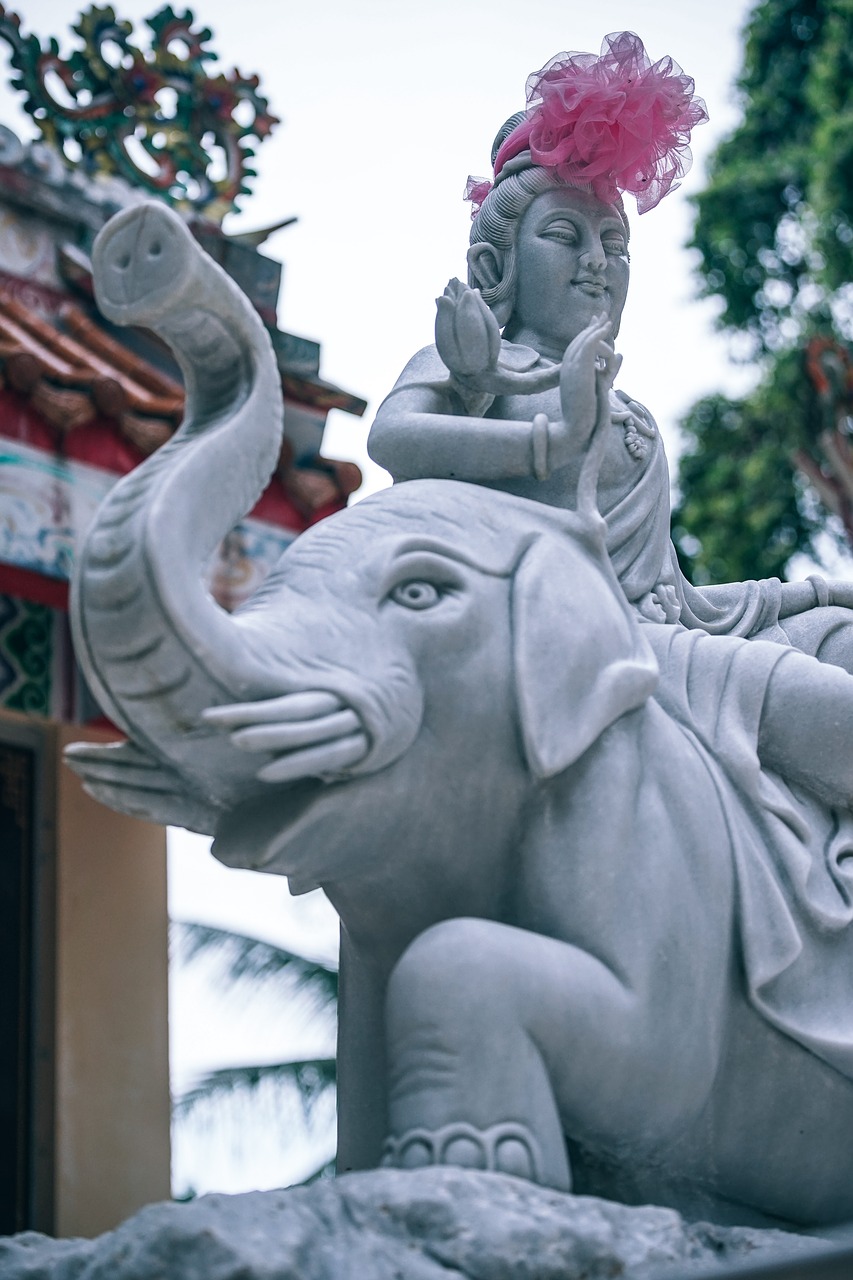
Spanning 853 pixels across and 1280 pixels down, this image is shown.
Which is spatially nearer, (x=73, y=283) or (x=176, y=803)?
(x=176, y=803)

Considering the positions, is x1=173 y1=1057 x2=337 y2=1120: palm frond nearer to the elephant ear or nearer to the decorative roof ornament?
the decorative roof ornament

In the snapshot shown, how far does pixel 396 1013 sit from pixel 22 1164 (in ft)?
16.1

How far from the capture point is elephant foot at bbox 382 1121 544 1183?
3139mm

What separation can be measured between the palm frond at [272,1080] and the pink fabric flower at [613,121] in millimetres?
8429

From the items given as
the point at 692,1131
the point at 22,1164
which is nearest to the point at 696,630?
the point at 692,1131

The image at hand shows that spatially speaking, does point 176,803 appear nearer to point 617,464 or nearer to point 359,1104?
point 359,1104

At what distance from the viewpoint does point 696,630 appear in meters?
3.95

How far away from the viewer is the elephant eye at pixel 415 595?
3477 mm

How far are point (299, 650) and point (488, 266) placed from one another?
3.99ft

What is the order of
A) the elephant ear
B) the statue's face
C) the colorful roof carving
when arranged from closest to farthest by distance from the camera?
the elephant ear, the statue's face, the colorful roof carving

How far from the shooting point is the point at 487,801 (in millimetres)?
3477

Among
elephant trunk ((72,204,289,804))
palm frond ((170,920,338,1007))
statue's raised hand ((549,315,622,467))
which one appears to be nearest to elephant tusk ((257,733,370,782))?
elephant trunk ((72,204,289,804))

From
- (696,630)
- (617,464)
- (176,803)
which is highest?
(617,464)

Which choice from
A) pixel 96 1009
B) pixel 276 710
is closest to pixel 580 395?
pixel 276 710
